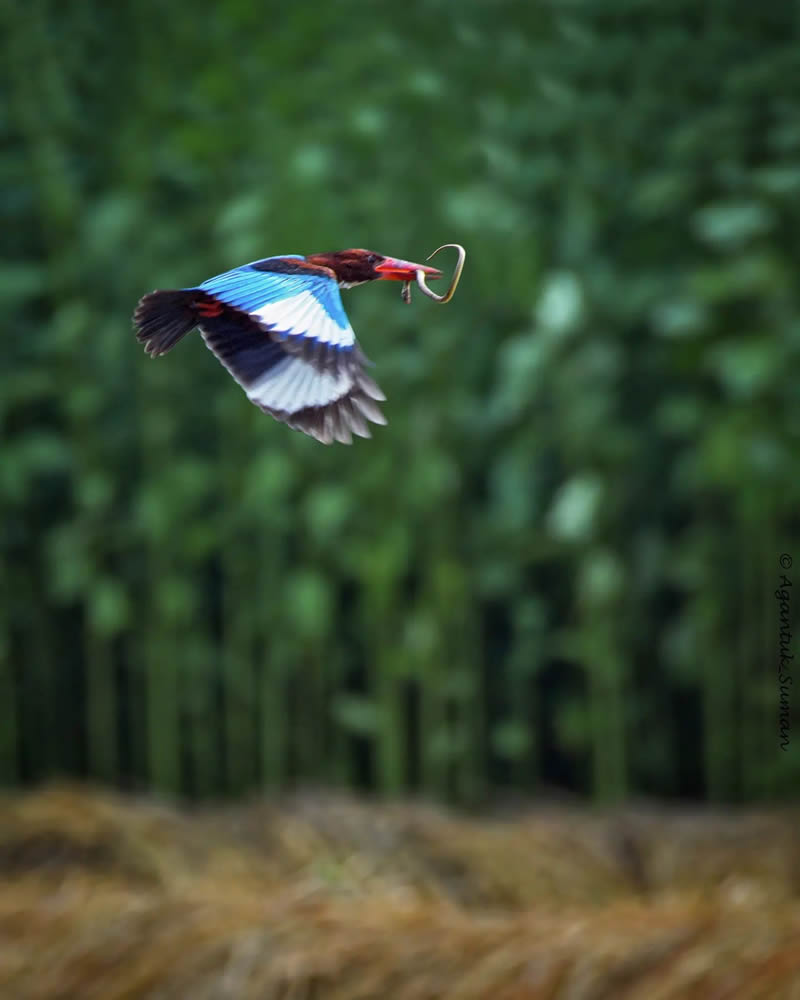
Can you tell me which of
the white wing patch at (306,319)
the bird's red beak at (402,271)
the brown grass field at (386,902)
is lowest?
the brown grass field at (386,902)

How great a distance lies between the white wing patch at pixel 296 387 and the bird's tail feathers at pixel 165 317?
0.02 m

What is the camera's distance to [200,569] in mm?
1903

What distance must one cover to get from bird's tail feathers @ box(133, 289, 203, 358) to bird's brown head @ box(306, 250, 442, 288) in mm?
24

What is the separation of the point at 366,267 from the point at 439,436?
1.35m

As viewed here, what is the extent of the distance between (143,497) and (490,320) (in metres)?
0.47

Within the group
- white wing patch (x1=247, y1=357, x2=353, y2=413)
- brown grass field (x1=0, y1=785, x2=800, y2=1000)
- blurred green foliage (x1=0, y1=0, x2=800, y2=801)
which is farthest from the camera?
blurred green foliage (x1=0, y1=0, x2=800, y2=801)

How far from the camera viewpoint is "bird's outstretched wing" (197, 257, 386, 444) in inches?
8.9

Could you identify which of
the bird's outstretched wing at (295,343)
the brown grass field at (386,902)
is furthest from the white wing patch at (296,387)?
the brown grass field at (386,902)

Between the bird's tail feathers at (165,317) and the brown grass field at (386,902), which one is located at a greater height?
the bird's tail feathers at (165,317)

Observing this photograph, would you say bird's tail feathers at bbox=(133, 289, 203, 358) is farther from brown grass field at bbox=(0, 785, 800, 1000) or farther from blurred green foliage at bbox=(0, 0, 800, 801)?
blurred green foliage at bbox=(0, 0, 800, 801)

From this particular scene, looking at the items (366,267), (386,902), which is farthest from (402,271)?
(386,902)

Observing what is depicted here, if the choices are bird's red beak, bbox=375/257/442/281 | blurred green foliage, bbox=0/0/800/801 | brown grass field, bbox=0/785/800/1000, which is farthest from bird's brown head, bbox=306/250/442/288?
blurred green foliage, bbox=0/0/800/801

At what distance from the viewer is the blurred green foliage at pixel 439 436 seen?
4.46ft

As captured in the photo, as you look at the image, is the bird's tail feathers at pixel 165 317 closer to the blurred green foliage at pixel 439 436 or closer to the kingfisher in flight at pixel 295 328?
the kingfisher in flight at pixel 295 328
